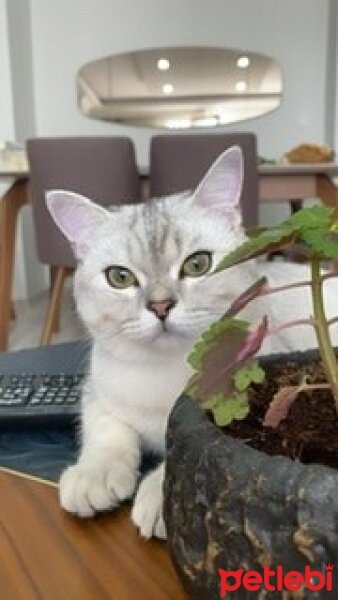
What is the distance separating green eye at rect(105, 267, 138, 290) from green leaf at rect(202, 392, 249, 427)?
14.4 inches

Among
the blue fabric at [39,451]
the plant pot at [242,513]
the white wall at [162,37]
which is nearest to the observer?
the plant pot at [242,513]

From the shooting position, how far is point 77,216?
2.49ft

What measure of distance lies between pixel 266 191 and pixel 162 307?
7.05 ft

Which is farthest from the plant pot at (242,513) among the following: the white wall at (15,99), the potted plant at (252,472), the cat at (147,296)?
the white wall at (15,99)

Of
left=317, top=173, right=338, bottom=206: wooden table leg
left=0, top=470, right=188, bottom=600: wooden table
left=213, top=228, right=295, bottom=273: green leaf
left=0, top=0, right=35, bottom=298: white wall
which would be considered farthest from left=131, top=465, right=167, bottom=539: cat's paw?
left=0, top=0, right=35, bottom=298: white wall

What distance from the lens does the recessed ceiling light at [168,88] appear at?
167 inches

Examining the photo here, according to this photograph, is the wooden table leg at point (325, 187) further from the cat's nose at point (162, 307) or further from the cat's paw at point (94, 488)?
the cat's paw at point (94, 488)

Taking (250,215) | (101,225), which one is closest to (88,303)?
(101,225)

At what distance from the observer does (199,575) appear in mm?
349

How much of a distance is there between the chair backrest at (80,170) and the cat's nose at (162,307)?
77.4 inches

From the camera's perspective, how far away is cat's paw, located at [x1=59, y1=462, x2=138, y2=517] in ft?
1.77

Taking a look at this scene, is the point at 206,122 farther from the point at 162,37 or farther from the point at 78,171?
the point at 78,171

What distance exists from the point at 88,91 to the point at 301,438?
162 inches

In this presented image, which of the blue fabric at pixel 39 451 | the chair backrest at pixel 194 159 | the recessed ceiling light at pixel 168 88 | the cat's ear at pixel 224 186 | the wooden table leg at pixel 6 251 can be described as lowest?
the wooden table leg at pixel 6 251
